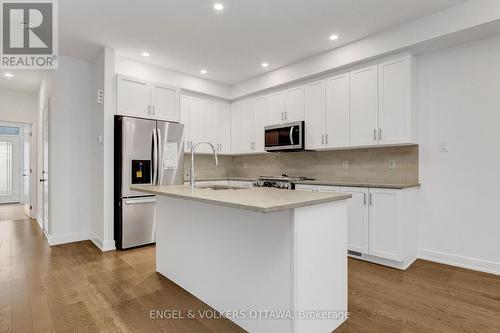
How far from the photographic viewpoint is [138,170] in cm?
368

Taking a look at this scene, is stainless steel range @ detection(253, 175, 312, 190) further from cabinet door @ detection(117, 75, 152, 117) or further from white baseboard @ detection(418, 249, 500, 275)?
cabinet door @ detection(117, 75, 152, 117)

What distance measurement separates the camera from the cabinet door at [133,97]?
363cm

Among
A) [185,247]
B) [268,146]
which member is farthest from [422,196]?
[185,247]

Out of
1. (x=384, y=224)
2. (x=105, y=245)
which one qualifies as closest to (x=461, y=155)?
(x=384, y=224)

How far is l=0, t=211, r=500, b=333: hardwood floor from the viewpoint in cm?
186

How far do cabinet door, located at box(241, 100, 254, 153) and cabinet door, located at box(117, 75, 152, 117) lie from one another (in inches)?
69.6

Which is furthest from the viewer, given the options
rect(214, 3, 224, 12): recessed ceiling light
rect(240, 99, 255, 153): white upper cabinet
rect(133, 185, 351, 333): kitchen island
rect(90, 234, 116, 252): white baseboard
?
rect(240, 99, 255, 153): white upper cabinet

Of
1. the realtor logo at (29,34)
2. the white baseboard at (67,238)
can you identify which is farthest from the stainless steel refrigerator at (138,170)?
the realtor logo at (29,34)

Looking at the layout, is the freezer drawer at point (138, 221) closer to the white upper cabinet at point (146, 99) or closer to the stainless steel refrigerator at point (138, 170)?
the stainless steel refrigerator at point (138, 170)

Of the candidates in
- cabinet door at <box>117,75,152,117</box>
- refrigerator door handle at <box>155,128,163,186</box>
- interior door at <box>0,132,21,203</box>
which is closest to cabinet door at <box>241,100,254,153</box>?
refrigerator door handle at <box>155,128,163,186</box>

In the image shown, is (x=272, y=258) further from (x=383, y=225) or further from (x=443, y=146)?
(x=443, y=146)

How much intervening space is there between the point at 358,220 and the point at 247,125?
2.66 m

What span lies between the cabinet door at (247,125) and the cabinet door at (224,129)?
37 centimetres

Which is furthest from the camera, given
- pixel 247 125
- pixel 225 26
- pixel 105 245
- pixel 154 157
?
pixel 247 125
